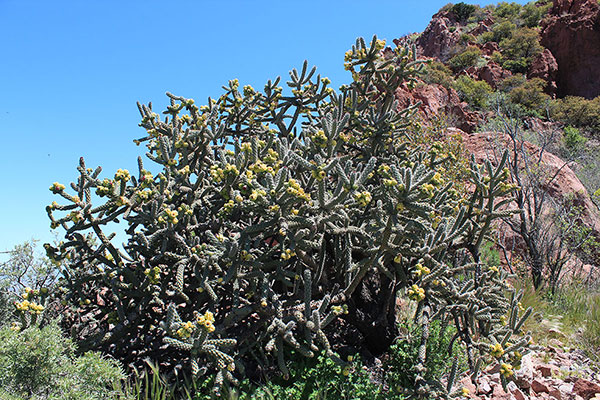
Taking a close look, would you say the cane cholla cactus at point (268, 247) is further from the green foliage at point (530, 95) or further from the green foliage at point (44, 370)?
the green foliage at point (530, 95)

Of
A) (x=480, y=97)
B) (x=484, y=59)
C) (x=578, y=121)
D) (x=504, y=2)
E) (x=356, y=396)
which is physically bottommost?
(x=356, y=396)

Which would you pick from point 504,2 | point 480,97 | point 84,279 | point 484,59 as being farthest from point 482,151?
point 504,2

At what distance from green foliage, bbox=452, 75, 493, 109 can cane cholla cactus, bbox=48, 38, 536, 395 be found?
27305 millimetres

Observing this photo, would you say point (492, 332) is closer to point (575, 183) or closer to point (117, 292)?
point (117, 292)

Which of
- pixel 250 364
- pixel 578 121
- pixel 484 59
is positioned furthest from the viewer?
pixel 484 59

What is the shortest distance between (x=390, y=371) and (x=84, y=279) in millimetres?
2775

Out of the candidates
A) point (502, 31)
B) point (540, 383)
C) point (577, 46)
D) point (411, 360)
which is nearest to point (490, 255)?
point (540, 383)

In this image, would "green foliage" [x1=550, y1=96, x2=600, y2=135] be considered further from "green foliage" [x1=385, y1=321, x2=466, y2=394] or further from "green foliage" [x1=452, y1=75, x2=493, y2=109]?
"green foliage" [x1=385, y1=321, x2=466, y2=394]

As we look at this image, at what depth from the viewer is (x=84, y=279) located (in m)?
3.72

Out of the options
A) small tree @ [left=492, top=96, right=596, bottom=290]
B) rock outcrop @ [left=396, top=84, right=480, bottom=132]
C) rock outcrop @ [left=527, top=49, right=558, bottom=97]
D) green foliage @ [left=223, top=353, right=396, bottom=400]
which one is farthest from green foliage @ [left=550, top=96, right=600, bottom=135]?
green foliage @ [left=223, top=353, right=396, bottom=400]

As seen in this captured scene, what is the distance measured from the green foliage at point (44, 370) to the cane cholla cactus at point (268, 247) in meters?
0.54

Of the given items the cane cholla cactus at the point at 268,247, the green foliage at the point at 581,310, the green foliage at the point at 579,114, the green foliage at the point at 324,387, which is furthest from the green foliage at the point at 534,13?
the green foliage at the point at 324,387

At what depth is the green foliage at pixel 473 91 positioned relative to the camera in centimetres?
2991

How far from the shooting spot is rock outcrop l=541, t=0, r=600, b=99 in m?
35.1
